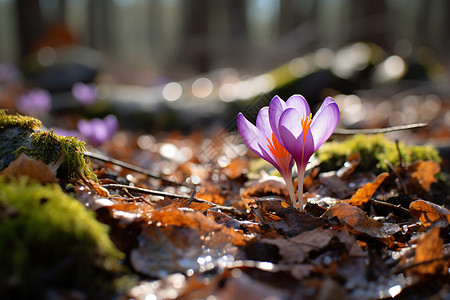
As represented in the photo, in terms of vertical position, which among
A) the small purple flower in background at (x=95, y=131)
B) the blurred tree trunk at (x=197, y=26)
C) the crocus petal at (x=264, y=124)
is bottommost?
the crocus petal at (x=264, y=124)

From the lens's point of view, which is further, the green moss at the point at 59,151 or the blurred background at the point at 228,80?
the blurred background at the point at 228,80

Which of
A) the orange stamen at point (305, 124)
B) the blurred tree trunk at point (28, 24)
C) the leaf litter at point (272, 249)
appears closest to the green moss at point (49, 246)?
the leaf litter at point (272, 249)

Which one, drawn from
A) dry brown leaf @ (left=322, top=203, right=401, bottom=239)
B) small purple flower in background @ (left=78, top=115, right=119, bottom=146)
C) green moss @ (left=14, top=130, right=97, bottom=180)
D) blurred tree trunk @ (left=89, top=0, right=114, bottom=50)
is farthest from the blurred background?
blurred tree trunk @ (left=89, top=0, right=114, bottom=50)

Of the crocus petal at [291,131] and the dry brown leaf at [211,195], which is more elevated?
the dry brown leaf at [211,195]

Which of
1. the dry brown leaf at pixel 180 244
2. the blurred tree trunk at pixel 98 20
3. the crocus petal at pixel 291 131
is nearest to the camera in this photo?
the dry brown leaf at pixel 180 244

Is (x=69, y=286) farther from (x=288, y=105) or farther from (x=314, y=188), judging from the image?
(x=314, y=188)

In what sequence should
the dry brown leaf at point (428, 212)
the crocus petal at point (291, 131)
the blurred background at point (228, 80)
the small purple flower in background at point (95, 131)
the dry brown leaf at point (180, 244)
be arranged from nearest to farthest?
the dry brown leaf at point (180, 244) → the crocus petal at point (291, 131) → the dry brown leaf at point (428, 212) → the small purple flower in background at point (95, 131) → the blurred background at point (228, 80)

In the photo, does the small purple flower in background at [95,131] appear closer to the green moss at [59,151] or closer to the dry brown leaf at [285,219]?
the green moss at [59,151]

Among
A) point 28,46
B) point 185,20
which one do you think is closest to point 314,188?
point 28,46

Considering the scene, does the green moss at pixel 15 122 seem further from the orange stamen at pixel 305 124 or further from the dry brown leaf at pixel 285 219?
the orange stamen at pixel 305 124
